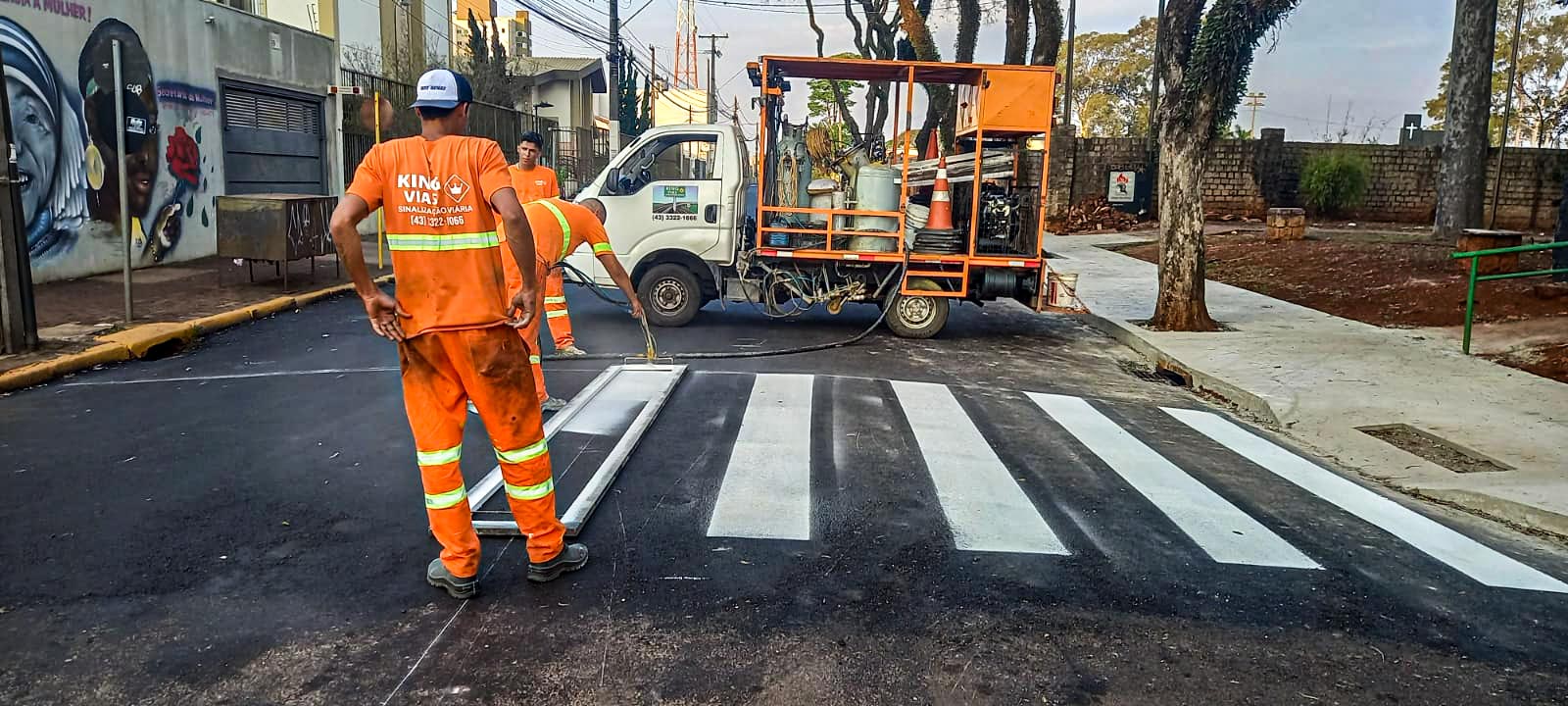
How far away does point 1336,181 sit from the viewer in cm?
2977

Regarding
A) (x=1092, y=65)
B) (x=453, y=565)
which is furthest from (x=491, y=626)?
(x=1092, y=65)

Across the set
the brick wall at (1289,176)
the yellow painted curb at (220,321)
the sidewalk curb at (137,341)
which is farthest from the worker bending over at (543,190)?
the brick wall at (1289,176)

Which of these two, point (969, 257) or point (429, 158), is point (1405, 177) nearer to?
point (969, 257)

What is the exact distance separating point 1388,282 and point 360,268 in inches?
606

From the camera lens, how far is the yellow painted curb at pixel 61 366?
305 inches

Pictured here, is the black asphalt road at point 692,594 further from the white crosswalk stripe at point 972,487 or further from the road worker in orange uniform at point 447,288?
the road worker in orange uniform at point 447,288

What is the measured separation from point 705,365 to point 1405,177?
28459 millimetres

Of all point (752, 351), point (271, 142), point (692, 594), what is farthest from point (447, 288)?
point (271, 142)

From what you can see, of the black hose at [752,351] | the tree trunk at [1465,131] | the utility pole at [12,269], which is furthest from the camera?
the tree trunk at [1465,131]

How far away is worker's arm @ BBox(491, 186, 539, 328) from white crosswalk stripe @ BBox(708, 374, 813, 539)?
138cm

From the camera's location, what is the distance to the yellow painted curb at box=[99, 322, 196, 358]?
917cm

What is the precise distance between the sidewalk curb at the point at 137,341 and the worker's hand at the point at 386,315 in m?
5.41

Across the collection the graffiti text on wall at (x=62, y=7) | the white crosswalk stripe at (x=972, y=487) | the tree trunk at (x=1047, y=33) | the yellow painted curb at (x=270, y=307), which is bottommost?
the white crosswalk stripe at (x=972, y=487)

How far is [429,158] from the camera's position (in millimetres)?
3939
